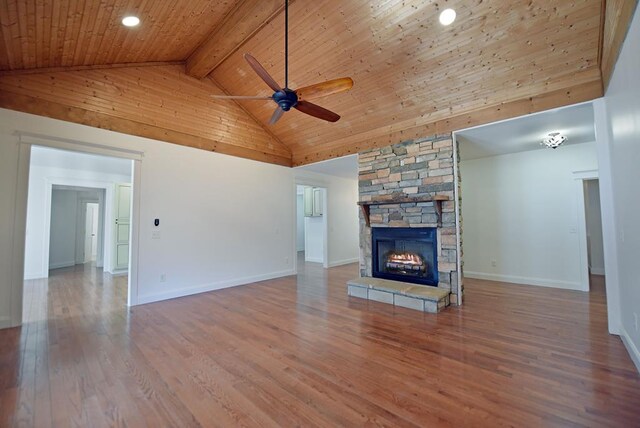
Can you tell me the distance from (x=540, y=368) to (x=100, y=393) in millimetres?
3393

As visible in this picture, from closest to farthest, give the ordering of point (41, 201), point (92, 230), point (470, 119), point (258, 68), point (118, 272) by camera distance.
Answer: point (258, 68), point (470, 119), point (41, 201), point (118, 272), point (92, 230)

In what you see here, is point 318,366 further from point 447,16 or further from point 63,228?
point 63,228

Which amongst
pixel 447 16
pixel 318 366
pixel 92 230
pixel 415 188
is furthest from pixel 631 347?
pixel 92 230

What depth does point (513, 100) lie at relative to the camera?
3.62 metres

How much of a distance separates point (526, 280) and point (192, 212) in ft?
20.6

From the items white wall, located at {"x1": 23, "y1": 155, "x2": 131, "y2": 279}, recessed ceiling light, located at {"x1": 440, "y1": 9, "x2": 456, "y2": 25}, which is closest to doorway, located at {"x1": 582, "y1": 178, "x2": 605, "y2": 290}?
recessed ceiling light, located at {"x1": 440, "y1": 9, "x2": 456, "y2": 25}

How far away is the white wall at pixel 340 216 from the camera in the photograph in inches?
299

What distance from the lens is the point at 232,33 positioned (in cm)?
391

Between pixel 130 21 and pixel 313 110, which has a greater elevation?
pixel 130 21

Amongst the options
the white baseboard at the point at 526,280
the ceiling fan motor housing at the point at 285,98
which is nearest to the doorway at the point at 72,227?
the ceiling fan motor housing at the point at 285,98

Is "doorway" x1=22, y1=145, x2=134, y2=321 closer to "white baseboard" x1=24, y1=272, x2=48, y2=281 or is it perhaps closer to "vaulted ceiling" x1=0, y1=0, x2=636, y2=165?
"white baseboard" x1=24, y1=272, x2=48, y2=281

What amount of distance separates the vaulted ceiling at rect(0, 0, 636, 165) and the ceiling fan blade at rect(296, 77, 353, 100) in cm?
122

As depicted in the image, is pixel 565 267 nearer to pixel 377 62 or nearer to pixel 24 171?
pixel 377 62

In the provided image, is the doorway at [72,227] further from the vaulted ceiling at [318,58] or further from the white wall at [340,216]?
the white wall at [340,216]
